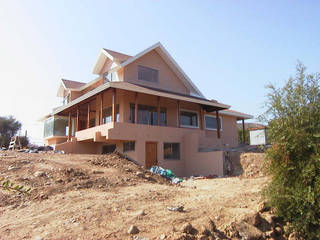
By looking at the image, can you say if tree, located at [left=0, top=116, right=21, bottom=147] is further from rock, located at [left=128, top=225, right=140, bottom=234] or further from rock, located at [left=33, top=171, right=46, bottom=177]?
rock, located at [left=128, top=225, right=140, bottom=234]

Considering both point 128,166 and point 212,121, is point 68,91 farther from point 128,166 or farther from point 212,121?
point 128,166

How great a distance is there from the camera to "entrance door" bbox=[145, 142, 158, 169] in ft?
56.9

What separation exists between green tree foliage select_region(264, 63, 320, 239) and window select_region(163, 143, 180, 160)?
11.5 meters

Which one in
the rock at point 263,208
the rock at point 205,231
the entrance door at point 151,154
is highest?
the entrance door at point 151,154

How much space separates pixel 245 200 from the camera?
26.1 feet

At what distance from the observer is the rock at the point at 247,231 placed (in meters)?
6.12

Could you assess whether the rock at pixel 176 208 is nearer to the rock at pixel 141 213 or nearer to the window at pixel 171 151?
the rock at pixel 141 213

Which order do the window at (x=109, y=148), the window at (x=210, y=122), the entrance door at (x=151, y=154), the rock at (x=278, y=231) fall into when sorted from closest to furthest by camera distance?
the rock at (x=278, y=231) < the entrance door at (x=151, y=154) < the window at (x=109, y=148) < the window at (x=210, y=122)

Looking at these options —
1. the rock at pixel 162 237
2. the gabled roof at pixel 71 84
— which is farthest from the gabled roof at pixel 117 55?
the rock at pixel 162 237

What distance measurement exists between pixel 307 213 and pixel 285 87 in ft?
10.1

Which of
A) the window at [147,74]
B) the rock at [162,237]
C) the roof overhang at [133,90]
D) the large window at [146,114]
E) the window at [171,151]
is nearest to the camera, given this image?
the rock at [162,237]

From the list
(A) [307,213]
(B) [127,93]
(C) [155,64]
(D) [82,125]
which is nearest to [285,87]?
(A) [307,213]

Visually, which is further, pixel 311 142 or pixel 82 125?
pixel 82 125

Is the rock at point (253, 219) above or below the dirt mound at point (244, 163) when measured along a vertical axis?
below
